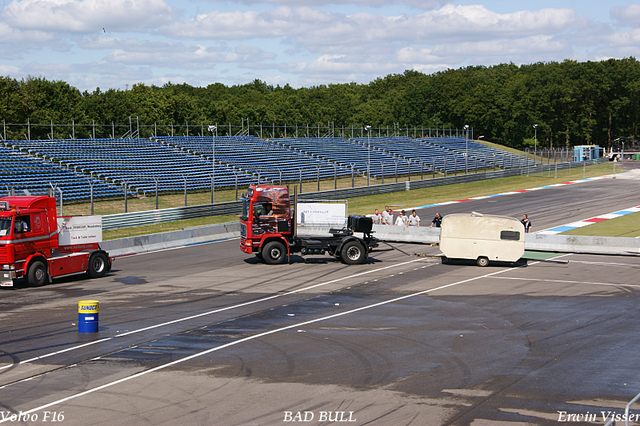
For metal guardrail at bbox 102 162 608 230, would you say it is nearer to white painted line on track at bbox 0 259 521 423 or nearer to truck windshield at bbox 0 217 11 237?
truck windshield at bbox 0 217 11 237

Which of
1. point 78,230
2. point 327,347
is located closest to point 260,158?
point 78,230

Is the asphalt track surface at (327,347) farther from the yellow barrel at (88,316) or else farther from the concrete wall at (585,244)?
the concrete wall at (585,244)

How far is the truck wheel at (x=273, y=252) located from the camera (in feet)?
83.6

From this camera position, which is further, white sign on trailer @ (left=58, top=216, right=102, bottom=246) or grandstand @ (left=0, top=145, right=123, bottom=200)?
grandstand @ (left=0, top=145, right=123, bottom=200)

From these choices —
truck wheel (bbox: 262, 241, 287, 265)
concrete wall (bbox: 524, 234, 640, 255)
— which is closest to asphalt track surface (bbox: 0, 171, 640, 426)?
truck wheel (bbox: 262, 241, 287, 265)

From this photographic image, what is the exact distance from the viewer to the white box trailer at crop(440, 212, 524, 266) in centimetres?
2453

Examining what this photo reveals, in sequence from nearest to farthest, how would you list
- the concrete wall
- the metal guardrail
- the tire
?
the tire → the concrete wall → the metal guardrail

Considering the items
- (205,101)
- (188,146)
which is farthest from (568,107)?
(188,146)

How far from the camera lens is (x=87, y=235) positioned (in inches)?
905

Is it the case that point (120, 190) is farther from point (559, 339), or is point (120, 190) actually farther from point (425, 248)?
point (559, 339)

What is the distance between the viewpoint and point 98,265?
23.2 meters

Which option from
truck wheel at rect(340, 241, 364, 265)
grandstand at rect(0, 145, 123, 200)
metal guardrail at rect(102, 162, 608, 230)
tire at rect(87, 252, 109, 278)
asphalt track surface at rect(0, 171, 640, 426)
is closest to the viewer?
asphalt track surface at rect(0, 171, 640, 426)

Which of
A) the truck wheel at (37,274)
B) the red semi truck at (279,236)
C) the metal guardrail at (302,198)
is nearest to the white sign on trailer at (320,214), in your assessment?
the red semi truck at (279,236)

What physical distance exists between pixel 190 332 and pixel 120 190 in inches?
1166
